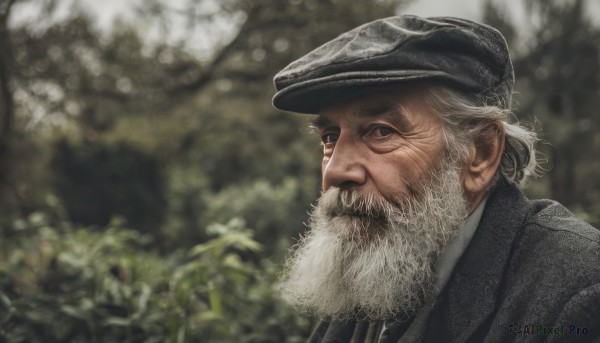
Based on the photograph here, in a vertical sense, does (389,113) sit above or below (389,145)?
above

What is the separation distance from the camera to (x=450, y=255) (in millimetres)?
2004

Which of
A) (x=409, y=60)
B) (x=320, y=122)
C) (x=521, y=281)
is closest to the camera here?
(x=521, y=281)

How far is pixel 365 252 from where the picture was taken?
79.7 inches

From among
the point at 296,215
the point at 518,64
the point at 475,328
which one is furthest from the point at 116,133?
the point at 518,64

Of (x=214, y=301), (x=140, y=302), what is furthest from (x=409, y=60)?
(x=140, y=302)

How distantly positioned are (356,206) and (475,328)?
0.57 meters

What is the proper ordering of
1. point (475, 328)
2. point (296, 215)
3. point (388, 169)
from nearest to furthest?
point (475, 328) → point (388, 169) → point (296, 215)

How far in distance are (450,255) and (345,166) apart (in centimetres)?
50

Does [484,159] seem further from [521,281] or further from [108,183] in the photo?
[108,183]

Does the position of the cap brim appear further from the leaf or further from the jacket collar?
the leaf

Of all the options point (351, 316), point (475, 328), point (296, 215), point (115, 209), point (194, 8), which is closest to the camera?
point (475, 328)

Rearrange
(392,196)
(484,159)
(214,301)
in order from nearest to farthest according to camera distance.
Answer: (392,196)
(484,159)
(214,301)

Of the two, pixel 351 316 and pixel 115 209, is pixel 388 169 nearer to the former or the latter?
pixel 351 316

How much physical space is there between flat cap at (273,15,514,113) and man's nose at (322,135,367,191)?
0.19 m
